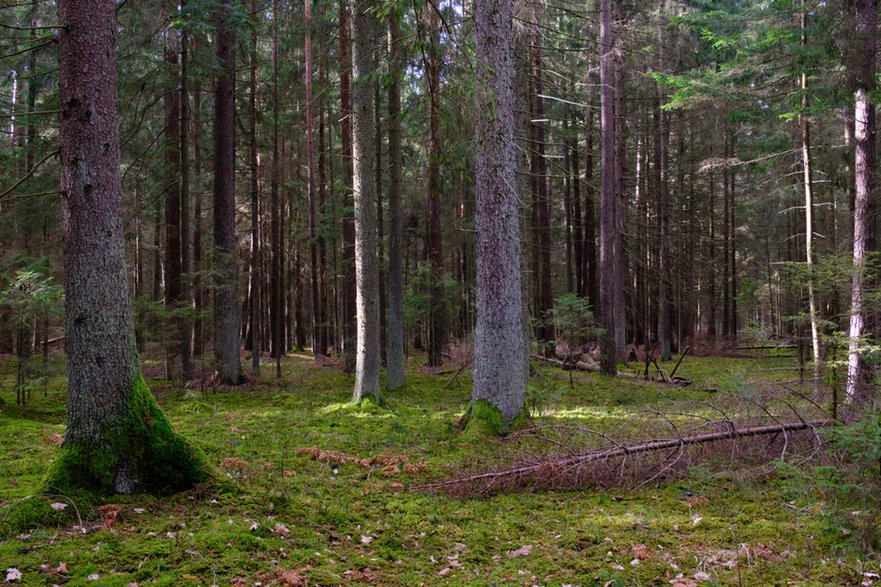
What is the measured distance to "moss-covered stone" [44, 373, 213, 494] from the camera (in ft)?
14.1

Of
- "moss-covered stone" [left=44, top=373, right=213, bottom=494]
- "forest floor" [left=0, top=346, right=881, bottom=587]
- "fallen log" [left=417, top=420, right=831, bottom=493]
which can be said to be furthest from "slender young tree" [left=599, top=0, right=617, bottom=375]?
"moss-covered stone" [left=44, top=373, right=213, bottom=494]

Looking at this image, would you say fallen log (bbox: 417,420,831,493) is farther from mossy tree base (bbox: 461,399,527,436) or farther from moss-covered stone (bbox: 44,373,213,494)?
moss-covered stone (bbox: 44,373,213,494)

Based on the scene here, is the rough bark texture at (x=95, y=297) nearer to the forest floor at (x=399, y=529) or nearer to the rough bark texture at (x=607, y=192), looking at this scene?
the forest floor at (x=399, y=529)

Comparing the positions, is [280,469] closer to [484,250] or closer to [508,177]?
[484,250]

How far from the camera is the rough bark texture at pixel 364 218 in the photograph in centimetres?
1015

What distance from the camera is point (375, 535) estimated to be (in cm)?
462

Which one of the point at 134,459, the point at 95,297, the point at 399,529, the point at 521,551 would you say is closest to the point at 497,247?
the point at 399,529

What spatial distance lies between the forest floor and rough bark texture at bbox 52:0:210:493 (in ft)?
1.04

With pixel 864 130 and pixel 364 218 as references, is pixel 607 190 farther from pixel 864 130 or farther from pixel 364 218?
pixel 364 218

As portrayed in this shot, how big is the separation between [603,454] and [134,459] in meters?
4.65

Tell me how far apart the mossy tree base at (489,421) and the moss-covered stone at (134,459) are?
409 centimetres

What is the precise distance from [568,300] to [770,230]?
27282 mm

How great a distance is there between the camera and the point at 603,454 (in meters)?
6.01

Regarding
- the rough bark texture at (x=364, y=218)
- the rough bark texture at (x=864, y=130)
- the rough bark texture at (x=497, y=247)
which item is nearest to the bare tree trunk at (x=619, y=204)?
the rough bark texture at (x=864, y=130)
